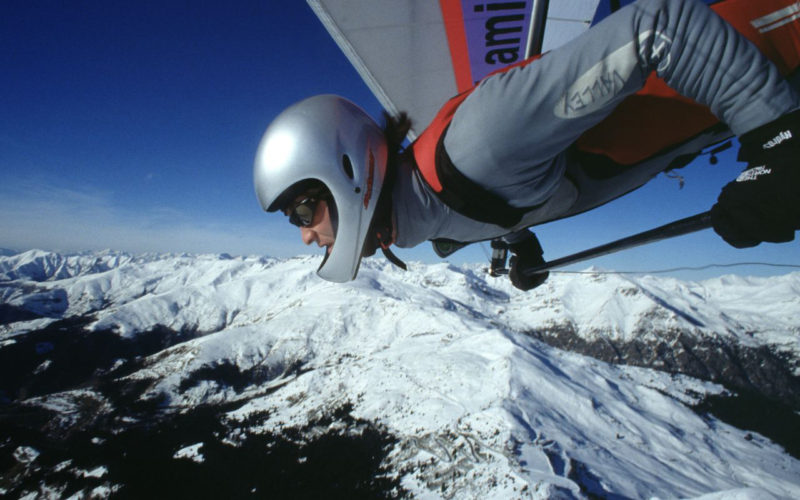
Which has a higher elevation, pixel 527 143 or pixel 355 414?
pixel 527 143

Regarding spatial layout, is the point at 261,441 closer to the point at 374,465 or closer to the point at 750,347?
the point at 374,465

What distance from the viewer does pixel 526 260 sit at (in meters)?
4.44

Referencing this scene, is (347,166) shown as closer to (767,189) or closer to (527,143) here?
(527,143)

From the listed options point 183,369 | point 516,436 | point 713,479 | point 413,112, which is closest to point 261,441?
point 183,369

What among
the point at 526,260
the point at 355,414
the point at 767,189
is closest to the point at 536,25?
the point at 526,260

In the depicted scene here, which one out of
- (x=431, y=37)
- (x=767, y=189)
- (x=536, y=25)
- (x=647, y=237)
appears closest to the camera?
(x=767, y=189)

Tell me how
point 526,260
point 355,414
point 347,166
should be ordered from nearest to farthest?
point 347,166 < point 526,260 < point 355,414

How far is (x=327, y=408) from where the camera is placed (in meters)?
94.2

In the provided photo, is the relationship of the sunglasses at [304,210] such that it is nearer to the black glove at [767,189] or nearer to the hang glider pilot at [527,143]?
the hang glider pilot at [527,143]

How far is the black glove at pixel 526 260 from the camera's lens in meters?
4.39

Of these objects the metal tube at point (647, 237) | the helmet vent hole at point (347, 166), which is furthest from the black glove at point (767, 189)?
the helmet vent hole at point (347, 166)

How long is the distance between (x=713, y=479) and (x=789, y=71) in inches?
4902

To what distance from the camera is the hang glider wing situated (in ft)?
14.5

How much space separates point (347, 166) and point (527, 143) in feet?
4.46
